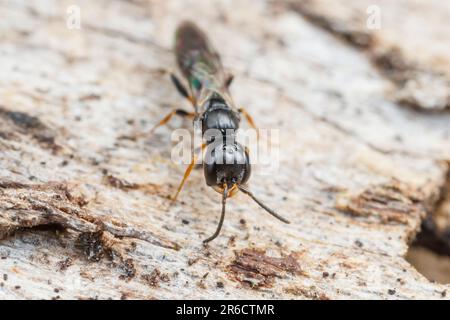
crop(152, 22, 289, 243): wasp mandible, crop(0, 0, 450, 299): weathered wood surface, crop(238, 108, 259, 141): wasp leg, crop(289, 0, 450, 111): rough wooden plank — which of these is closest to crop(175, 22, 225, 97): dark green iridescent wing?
crop(152, 22, 289, 243): wasp mandible

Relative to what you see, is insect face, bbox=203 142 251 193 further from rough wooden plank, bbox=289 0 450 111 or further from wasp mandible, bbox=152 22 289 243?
rough wooden plank, bbox=289 0 450 111

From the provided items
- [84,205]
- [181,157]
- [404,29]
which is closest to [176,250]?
[84,205]

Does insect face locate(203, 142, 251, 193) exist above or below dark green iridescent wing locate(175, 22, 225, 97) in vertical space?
below

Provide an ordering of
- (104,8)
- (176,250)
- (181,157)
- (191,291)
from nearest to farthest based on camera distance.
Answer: (191,291) → (176,250) → (181,157) → (104,8)

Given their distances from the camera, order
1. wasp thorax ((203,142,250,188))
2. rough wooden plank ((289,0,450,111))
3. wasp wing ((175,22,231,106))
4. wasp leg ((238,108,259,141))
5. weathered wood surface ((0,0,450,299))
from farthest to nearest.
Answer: rough wooden plank ((289,0,450,111))
wasp wing ((175,22,231,106))
wasp leg ((238,108,259,141))
wasp thorax ((203,142,250,188))
weathered wood surface ((0,0,450,299))

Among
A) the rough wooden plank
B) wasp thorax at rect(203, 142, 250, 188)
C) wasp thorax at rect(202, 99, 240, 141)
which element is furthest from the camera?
the rough wooden plank

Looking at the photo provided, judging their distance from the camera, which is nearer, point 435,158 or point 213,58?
point 435,158

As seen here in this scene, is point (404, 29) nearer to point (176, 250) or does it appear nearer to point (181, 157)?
point (181, 157)

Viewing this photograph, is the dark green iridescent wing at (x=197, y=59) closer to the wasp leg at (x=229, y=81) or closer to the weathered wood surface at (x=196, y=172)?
the wasp leg at (x=229, y=81)
